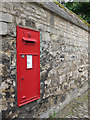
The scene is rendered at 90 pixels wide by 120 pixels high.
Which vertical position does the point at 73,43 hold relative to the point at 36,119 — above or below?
above

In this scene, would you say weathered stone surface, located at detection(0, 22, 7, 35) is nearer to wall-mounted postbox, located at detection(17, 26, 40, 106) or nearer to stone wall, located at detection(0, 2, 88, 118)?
stone wall, located at detection(0, 2, 88, 118)

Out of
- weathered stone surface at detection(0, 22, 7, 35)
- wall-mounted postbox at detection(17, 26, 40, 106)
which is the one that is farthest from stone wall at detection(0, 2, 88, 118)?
A: wall-mounted postbox at detection(17, 26, 40, 106)

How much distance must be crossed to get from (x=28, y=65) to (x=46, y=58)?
2.04ft

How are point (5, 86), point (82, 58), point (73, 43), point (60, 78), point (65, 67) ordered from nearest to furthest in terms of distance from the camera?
point (5, 86), point (60, 78), point (65, 67), point (73, 43), point (82, 58)

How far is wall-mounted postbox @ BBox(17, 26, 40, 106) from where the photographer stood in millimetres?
2219

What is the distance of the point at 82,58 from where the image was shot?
5.02m

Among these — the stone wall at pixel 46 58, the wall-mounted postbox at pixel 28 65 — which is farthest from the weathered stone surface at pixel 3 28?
the wall-mounted postbox at pixel 28 65

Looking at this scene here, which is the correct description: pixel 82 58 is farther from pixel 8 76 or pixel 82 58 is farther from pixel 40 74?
pixel 8 76

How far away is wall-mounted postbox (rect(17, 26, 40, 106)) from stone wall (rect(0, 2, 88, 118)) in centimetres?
10

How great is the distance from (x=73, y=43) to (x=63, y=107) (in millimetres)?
2190

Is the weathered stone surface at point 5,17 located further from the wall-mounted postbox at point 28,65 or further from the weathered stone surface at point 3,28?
the wall-mounted postbox at point 28,65

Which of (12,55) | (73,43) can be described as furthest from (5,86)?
(73,43)

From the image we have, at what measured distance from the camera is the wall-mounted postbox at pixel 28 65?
7.28ft

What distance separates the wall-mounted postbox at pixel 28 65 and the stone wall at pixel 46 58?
4.0 inches
